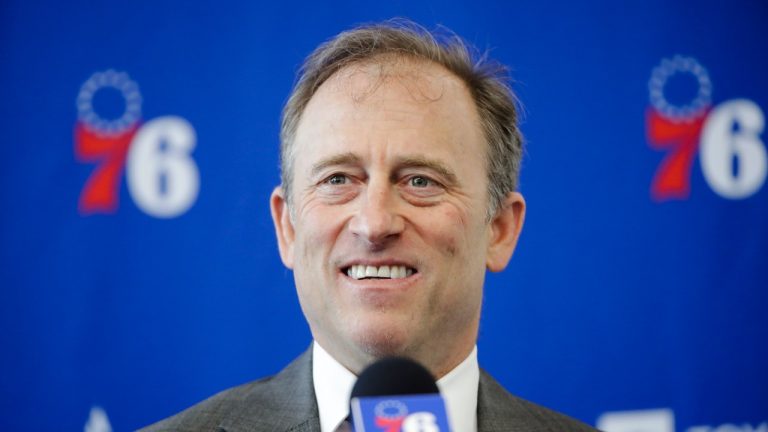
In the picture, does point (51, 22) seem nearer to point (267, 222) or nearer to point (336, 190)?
point (267, 222)

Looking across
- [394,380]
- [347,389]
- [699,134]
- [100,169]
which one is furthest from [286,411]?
[699,134]

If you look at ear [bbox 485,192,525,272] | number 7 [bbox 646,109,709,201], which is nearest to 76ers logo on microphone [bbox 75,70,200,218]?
ear [bbox 485,192,525,272]

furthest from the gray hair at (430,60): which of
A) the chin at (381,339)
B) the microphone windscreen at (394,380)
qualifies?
the microphone windscreen at (394,380)

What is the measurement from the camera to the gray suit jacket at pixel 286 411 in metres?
1.87

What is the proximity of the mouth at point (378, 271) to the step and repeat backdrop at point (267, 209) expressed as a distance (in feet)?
3.25

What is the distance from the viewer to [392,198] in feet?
6.04

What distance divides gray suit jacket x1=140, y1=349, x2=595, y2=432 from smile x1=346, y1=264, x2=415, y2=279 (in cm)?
29

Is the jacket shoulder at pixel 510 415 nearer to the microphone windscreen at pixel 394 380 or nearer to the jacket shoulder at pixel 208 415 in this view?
the jacket shoulder at pixel 208 415

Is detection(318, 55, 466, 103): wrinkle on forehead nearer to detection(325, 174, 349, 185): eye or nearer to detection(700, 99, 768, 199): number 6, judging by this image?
detection(325, 174, 349, 185): eye

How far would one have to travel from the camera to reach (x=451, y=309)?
74.9 inches

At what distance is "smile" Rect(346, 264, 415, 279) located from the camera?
1.81 m

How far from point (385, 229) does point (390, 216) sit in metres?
0.03

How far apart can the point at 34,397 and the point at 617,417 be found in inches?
70.8

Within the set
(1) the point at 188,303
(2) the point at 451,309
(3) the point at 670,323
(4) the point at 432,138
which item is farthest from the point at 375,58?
(3) the point at 670,323
